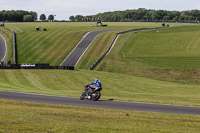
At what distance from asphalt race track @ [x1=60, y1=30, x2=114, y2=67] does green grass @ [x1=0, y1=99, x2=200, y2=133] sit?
6143 centimetres

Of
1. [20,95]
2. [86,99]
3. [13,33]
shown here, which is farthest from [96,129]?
[13,33]

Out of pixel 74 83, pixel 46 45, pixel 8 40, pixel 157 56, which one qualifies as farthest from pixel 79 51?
pixel 74 83

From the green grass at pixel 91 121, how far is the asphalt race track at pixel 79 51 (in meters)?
61.4

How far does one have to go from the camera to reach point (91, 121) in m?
22.1

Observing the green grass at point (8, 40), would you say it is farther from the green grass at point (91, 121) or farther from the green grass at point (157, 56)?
the green grass at point (91, 121)

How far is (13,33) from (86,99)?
9246cm

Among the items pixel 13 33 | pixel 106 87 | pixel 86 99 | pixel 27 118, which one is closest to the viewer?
pixel 27 118

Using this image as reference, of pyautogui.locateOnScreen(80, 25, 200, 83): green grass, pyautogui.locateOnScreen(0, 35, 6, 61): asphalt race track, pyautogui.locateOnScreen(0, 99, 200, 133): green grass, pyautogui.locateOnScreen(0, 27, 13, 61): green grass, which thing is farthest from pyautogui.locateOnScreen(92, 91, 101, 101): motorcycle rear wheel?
pyautogui.locateOnScreen(0, 35, 6, 61): asphalt race track

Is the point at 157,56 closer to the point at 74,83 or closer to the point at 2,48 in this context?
the point at 74,83

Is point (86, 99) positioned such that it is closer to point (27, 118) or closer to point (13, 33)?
point (27, 118)

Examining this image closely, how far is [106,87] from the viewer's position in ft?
185

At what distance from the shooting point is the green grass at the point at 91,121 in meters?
19.5

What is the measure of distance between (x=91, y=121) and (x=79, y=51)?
254 ft

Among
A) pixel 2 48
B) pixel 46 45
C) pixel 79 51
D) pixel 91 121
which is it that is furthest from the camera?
pixel 46 45
